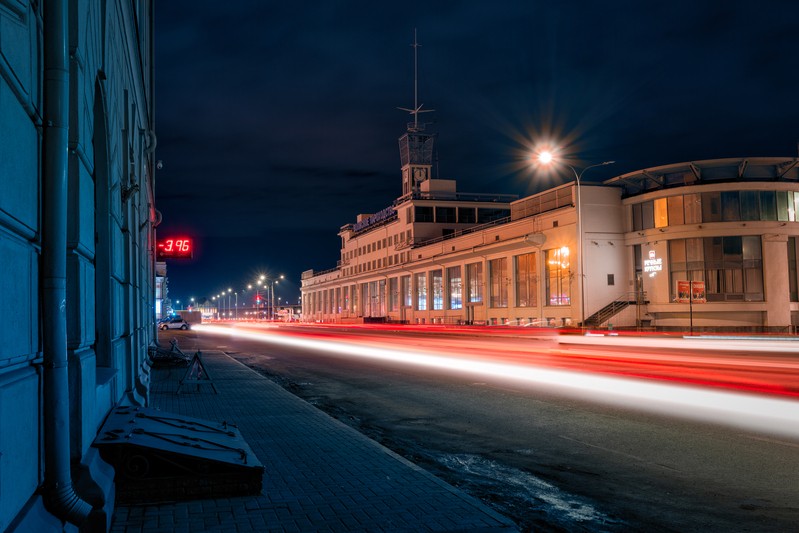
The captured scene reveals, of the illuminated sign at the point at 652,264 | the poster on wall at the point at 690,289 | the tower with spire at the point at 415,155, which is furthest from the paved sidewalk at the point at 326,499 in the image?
the tower with spire at the point at 415,155

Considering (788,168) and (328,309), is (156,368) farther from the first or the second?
(328,309)

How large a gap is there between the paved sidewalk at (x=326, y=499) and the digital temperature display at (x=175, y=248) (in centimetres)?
2462

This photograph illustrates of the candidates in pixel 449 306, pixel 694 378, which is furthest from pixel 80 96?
pixel 449 306

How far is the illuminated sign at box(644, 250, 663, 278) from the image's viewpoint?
46662mm

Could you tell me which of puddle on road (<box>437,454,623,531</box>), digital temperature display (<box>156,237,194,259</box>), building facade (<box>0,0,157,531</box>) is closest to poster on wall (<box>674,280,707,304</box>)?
digital temperature display (<box>156,237,194,259</box>)

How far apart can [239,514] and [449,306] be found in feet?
216

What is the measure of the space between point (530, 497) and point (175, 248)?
29.7 metres

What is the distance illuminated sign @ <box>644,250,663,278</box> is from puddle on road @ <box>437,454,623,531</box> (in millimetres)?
42171

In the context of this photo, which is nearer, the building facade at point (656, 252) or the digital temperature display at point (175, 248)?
the digital temperature display at point (175, 248)

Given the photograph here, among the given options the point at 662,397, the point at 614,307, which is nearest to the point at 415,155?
the point at 614,307

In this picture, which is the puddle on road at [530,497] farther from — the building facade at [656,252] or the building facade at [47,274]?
the building facade at [656,252]

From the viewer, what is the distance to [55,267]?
385 cm

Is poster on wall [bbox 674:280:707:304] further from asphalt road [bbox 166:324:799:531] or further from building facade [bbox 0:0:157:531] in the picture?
building facade [bbox 0:0:157:531]

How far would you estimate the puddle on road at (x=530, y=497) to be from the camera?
→ 577 cm
